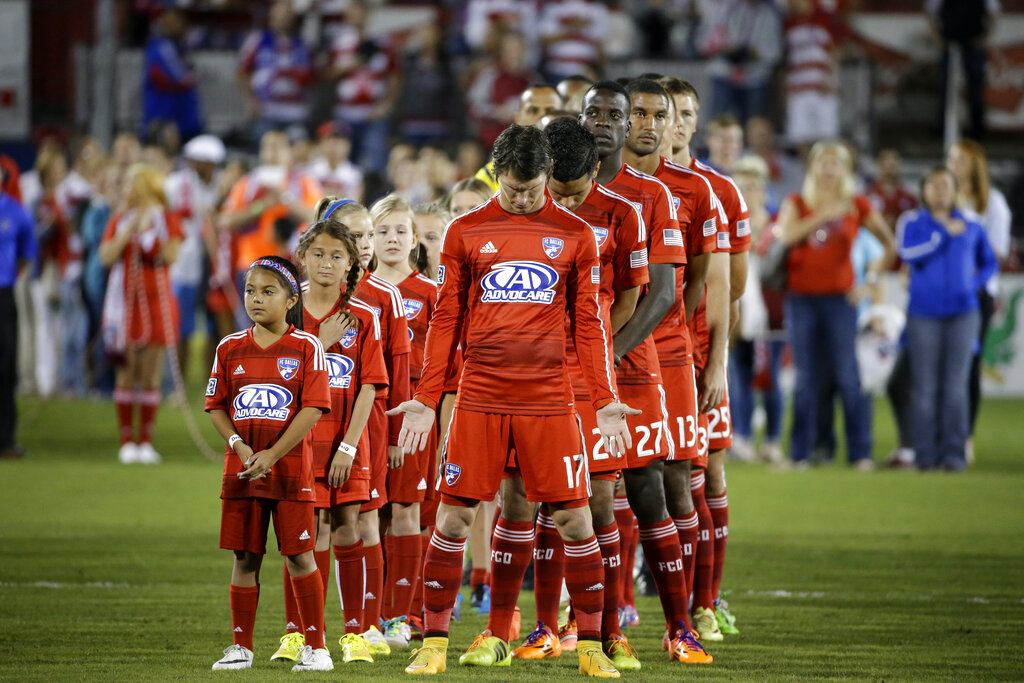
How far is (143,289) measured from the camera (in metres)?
12.3

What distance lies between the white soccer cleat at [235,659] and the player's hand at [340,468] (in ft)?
2.43

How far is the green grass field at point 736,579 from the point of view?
576 centimetres

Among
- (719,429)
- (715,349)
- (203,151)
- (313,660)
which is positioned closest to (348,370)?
(313,660)

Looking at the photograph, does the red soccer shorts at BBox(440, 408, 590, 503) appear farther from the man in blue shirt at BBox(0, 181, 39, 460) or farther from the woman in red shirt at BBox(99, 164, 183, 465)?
the man in blue shirt at BBox(0, 181, 39, 460)

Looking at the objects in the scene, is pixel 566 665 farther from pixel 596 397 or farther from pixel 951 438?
pixel 951 438

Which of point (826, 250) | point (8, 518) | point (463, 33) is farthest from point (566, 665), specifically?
point (463, 33)

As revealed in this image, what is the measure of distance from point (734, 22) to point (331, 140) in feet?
19.9

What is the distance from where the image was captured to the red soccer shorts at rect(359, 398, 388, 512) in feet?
20.2

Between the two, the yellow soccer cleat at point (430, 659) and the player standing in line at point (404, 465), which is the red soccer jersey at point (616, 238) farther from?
the yellow soccer cleat at point (430, 659)

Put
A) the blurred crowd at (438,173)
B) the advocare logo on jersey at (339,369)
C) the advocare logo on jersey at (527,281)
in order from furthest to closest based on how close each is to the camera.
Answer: the blurred crowd at (438,173) < the advocare logo on jersey at (339,369) < the advocare logo on jersey at (527,281)

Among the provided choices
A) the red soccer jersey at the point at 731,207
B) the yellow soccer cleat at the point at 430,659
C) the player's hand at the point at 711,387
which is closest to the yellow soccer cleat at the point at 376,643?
the yellow soccer cleat at the point at 430,659

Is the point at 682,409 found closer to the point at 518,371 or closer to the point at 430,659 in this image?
the point at 518,371

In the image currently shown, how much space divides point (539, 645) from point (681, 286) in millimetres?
1633

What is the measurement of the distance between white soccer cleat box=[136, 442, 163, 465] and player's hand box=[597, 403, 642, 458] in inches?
306
